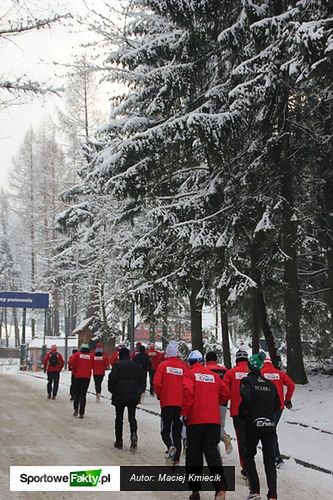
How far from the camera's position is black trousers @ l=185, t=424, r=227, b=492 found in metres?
7.11

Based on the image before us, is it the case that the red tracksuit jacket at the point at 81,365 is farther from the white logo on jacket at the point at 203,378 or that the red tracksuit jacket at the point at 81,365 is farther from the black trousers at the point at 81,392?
the white logo on jacket at the point at 203,378

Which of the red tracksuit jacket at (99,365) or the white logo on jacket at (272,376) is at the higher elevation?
the white logo on jacket at (272,376)

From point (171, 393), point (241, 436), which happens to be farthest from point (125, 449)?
point (241, 436)

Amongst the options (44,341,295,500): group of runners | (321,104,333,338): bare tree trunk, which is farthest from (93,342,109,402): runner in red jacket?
(44,341,295,500): group of runners

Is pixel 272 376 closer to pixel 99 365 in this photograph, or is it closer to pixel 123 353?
pixel 123 353

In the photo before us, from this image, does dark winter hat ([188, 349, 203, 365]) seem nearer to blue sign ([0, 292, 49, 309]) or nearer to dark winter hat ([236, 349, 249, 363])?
dark winter hat ([236, 349, 249, 363])

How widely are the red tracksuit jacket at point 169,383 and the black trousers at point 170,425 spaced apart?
0.38 ft

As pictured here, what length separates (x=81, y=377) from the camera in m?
14.9

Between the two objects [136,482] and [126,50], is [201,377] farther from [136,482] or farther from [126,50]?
[126,50]

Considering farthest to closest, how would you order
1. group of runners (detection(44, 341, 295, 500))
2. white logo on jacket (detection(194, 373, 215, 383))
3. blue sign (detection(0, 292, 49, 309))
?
blue sign (detection(0, 292, 49, 309)) → white logo on jacket (detection(194, 373, 215, 383)) → group of runners (detection(44, 341, 295, 500))

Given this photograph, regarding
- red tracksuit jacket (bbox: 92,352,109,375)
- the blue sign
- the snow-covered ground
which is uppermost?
the blue sign

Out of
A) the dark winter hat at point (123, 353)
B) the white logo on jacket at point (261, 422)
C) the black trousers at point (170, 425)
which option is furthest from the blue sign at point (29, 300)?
the white logo on jacket at point (261, 422)

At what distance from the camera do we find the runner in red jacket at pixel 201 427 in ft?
23.4

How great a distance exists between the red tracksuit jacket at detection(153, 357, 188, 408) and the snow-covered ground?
1101 mm
